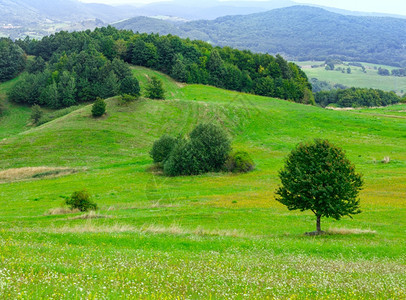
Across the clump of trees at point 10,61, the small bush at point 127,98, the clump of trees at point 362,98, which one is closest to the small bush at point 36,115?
the small bush at point 127,98

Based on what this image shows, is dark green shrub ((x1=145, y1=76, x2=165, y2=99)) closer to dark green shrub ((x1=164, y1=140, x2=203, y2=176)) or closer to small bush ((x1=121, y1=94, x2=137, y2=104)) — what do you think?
small bush ((x1=121, y1=94, x2=137, y2=104))

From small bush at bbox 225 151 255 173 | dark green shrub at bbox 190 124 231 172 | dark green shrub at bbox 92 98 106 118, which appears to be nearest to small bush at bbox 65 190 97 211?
dark green shrub at bbox 190 124 231 172

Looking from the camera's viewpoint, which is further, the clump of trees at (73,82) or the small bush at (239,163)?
the clump of trees at (73,82)

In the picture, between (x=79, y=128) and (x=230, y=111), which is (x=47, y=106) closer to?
(x=79, y=128)

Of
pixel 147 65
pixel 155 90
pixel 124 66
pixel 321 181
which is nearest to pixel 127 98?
pixel 155 90

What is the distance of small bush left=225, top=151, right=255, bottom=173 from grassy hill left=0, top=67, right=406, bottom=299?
7.04 ft

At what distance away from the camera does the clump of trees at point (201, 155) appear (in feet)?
197

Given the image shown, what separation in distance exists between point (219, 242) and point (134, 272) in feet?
31.0

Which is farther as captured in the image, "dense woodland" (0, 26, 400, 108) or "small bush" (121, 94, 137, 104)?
"dense woodland" (0, 26, 400, 108)

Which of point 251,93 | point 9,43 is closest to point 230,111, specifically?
point 251,93

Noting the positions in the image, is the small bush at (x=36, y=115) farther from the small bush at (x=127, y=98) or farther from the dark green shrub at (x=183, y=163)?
the dark green shrub at (x=183, y=163)

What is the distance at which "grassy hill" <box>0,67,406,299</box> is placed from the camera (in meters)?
10.9

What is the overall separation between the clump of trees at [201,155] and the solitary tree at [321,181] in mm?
32976

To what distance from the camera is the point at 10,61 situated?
439ft
